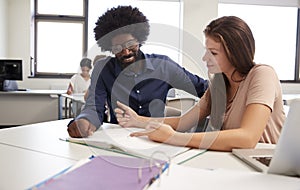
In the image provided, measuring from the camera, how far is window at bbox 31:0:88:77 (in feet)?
17.9

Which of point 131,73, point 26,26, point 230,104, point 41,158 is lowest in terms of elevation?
point 41,158

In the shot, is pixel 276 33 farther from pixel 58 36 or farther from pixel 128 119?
pixel 128 119

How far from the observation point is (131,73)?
1.67 m

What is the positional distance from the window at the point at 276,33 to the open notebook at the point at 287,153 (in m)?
4.95

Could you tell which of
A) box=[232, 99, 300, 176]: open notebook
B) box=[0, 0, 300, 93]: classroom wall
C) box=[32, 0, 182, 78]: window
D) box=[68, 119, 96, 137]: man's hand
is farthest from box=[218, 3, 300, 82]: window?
box=[232, 99, 300, 176]: open notebook

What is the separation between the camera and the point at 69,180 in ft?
1.90

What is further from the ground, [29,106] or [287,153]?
[287,153]

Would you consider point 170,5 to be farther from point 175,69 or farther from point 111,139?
point 111,139

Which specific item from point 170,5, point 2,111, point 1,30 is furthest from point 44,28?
point 170,5

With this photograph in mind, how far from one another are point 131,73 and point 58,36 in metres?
4.21

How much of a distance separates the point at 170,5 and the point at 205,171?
4983mm

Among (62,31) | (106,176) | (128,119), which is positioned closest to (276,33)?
(62,31)

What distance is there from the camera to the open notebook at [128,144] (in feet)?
3.20

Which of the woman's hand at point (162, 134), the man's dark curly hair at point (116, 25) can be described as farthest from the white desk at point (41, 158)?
the man's dark curly hair at point (116, 25)
